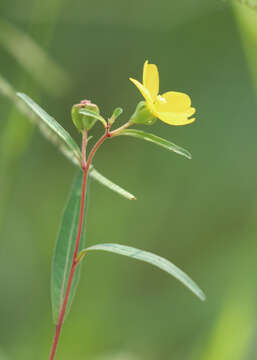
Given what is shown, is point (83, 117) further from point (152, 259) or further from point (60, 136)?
point (152, 259)

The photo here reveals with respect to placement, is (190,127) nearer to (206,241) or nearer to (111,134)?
(206,241)

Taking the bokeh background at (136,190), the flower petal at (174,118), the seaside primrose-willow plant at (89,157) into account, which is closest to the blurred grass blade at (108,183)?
the seaside primrose-willow plant at (89,157)

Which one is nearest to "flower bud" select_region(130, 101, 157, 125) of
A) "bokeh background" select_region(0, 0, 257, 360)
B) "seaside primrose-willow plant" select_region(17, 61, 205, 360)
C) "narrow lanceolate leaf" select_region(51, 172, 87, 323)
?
"seaside primrose-willow plant" select_region(17, 61, 205, 360)

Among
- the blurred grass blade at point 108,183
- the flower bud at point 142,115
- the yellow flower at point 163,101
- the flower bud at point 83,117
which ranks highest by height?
the yellow flower at point 163,101

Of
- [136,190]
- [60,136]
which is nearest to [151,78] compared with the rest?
[60,136]

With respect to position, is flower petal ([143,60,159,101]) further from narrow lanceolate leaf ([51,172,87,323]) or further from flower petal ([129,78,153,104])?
narrow lanceolate leaf ([51,172,87,323])

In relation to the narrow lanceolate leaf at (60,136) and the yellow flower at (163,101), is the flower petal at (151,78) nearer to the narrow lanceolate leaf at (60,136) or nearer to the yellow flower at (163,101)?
the yellow flower at (163,101)

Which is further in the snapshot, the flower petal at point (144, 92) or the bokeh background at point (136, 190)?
the bokeh background at point (136, 190)
